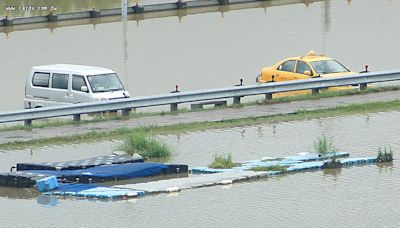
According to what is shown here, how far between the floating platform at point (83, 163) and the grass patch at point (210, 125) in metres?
3.66

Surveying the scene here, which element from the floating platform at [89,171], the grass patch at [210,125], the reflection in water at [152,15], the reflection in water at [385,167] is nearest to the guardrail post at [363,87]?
the grass patch at [210,125]

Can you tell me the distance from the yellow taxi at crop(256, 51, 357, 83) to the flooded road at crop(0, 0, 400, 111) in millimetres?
3720

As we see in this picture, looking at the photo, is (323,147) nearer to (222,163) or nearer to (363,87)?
(222,163)

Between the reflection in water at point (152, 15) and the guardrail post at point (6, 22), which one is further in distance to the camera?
the reflection in water at point (152, 15)

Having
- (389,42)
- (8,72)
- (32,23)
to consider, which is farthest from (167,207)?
(32,23)

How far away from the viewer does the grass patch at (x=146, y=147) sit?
94.0ft

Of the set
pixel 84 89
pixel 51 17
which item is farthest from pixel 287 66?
pixel 51 17

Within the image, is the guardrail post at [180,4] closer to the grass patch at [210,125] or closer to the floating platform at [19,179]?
the grass patch at [210,125]

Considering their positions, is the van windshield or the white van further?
the van windshield

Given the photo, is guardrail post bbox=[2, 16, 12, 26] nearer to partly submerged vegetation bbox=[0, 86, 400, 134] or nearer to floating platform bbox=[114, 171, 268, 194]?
partly submerged vegetation bbox=[0, 86, 400, 134]

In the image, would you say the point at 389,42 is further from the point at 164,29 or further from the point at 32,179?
the point at 32,179

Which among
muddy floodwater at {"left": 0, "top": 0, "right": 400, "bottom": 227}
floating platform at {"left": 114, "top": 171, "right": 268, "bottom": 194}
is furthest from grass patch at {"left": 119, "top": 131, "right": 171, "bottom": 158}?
floating platform at {"left": 114, "top": 171, "right": 268, "bottom": 194}

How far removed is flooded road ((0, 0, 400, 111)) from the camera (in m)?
45.8

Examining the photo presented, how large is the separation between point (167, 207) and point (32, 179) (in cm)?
334
